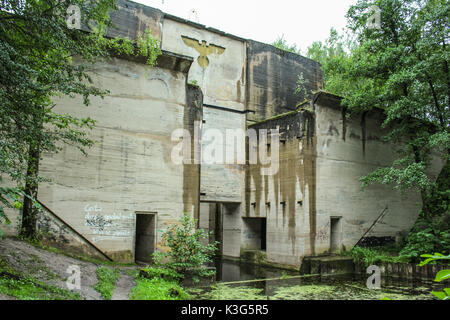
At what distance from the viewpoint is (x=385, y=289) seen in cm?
1098

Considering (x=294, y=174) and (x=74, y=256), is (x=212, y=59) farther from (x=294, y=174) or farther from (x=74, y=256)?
(x=74, y=256)

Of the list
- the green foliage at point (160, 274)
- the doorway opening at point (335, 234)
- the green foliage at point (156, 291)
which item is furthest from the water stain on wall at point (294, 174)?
the green foliage at point (156, 291)

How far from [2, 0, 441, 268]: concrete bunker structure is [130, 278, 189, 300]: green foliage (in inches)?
104

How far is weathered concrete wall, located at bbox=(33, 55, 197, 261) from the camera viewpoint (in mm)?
10523

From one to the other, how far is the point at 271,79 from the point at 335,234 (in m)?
8.55

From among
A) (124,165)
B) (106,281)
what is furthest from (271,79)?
(106,281)

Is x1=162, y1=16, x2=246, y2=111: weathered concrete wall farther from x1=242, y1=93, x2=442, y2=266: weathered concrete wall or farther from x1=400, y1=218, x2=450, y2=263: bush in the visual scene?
x1=400, y1=218, x2=450, y2=263: bush

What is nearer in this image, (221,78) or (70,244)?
(70,244)

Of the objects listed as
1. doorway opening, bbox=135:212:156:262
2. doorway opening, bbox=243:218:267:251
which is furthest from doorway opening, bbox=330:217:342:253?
doorway opening, bbox=135:212:156:262

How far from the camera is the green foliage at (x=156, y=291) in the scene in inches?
289

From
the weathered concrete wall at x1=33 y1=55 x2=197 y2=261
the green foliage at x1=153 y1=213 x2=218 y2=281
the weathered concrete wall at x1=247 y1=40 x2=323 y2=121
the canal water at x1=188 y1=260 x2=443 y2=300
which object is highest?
the weathered concrete wall at x1=247 y1=40 x2=323 y2=121

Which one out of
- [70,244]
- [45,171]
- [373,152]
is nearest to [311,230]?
[373,152]

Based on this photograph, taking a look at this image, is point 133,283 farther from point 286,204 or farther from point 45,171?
point 286,204
